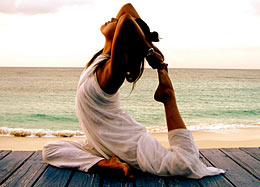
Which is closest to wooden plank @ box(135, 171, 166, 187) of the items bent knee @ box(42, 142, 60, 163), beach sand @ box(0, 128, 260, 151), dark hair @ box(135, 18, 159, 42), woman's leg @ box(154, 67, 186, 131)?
woman's leg @ box(154, 67, 186, 131)

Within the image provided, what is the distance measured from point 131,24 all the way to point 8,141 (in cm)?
478

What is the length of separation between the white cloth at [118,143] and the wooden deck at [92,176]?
0.08 metres

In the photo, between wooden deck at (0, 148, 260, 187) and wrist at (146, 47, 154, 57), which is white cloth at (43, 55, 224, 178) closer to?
wooden deck at (0, 148, 260, 187)

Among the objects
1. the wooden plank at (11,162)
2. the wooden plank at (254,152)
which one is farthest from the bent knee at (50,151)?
the wooden plank at (254,152)

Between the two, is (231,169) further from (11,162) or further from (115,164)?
(11,162)

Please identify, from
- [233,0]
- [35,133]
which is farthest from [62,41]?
[35,133]

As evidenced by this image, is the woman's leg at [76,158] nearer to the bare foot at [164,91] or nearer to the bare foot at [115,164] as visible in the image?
the bare foot at [115,164]

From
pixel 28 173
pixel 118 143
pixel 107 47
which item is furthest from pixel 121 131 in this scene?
pixel 28 173

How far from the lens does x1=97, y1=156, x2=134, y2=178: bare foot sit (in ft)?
7.89

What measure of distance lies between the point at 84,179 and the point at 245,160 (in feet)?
5.99

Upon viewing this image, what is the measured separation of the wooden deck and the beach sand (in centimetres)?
247

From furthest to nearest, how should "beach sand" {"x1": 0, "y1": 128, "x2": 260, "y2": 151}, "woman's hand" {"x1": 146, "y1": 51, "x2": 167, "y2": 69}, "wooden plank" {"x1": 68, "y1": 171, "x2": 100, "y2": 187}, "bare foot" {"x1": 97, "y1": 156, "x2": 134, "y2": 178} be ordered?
"beach sand" {"x1": 0, "y1": 128, "x2": 260, "y2": 151} < "woman's hand" {"x1": 146, "y1": 51, "x2": 167, "y2": 69} < "bare foot" {"x1": 97, "y1": 156, "x2": 134, "y2": 178} < "wooden plank" {"x1": 68, "y1": 171, "x2": 100, "y2": 187}

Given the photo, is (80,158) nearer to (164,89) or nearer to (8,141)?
(164,89)

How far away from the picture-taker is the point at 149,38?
8.32 feet
